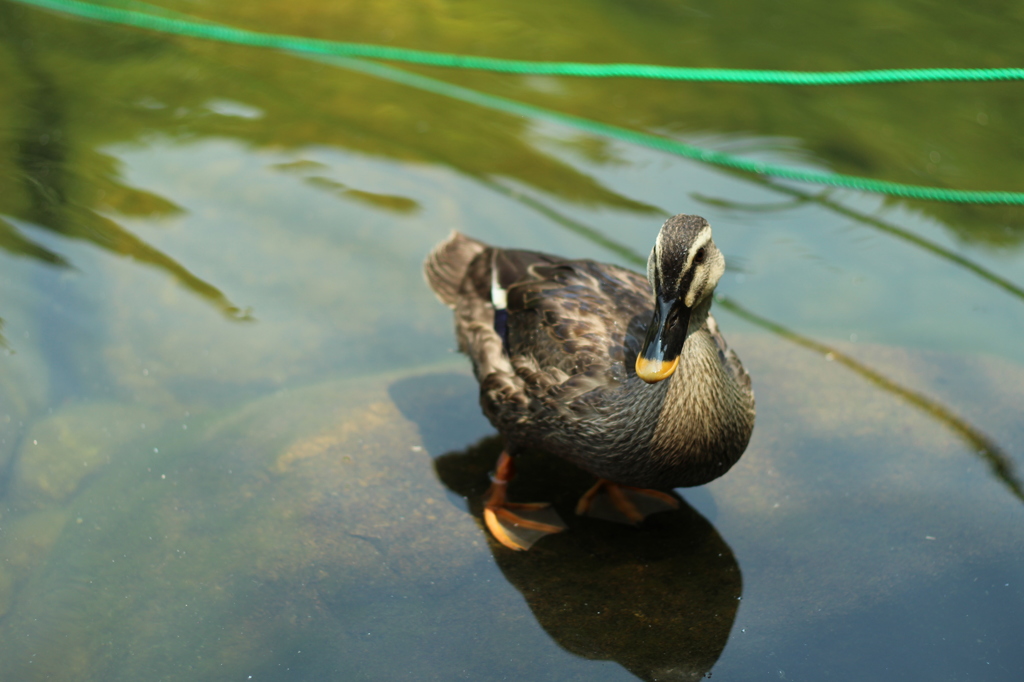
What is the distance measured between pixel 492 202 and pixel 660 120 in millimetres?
1525

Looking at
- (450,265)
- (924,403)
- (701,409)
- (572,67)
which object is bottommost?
(924,403)

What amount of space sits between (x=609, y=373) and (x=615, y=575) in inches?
29.7

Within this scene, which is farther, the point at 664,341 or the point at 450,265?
the point at 450,265

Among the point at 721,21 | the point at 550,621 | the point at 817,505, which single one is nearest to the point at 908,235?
the point at 817,505

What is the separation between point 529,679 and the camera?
3096 mm

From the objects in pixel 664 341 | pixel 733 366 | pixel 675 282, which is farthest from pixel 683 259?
pixel 733 366

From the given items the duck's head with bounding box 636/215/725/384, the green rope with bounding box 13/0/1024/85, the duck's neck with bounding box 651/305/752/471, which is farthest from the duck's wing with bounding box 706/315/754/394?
the green rope with bounding box 13/0/1024/85

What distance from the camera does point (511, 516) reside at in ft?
12.3

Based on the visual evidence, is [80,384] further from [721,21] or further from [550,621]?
[721,21]

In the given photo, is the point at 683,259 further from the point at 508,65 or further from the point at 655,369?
the point at 508,65

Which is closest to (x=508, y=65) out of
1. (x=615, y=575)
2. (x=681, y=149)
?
(x=681, y=149)

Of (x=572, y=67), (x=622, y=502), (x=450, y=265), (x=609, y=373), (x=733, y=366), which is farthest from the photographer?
(x=572, y=67)

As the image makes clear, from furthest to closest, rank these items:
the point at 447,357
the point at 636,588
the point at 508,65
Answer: the point at 508,65
the point at 447,357
the point at 636,588

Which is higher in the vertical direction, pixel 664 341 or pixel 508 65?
pixel 508 65
